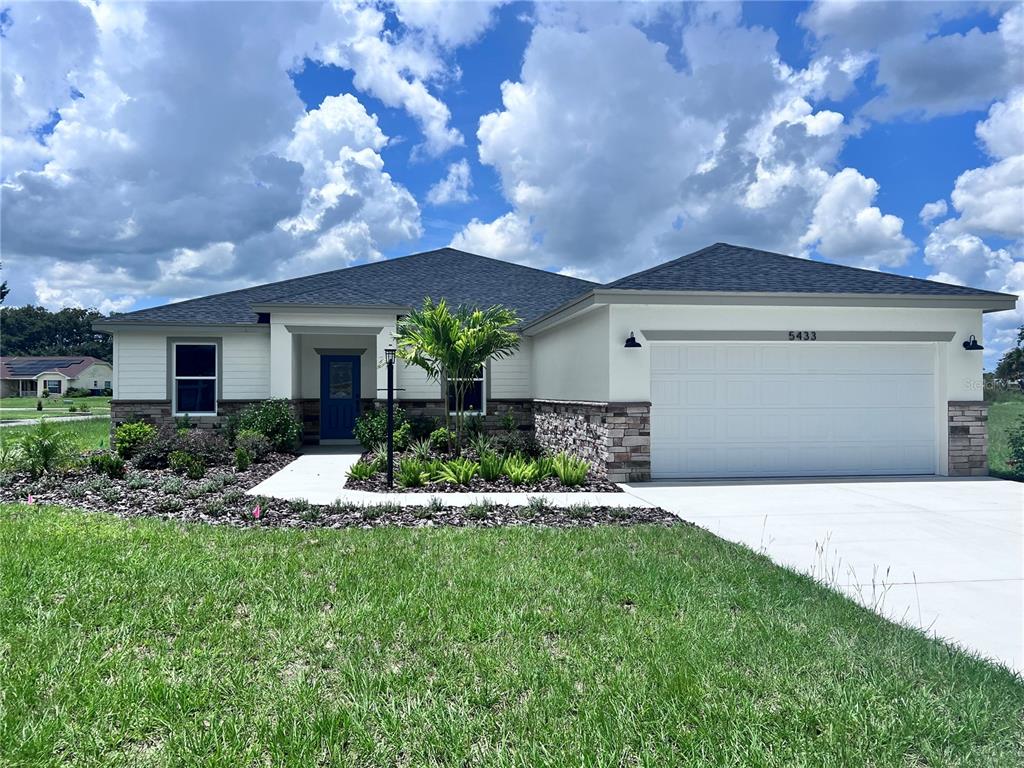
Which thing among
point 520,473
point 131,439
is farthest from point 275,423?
point 520,473

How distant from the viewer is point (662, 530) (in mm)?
6410

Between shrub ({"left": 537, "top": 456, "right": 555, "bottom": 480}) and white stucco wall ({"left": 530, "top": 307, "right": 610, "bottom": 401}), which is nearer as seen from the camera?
shrub ({"left": 537, "top": 456, "right": 555, "bottom": 480})

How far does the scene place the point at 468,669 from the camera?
10.6ft

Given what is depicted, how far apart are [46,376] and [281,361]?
220 ft

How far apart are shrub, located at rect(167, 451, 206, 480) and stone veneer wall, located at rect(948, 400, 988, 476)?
1318 centimetres

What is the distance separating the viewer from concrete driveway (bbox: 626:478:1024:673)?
13.9 ft

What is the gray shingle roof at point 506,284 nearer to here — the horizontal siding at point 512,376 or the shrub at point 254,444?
the horizontal siding at point 512,376

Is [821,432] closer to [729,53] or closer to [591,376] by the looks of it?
[591,376]

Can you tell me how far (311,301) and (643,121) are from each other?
8.46 m

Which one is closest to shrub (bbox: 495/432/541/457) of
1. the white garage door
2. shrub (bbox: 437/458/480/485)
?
shrub (bbox: 437/458/480/485)

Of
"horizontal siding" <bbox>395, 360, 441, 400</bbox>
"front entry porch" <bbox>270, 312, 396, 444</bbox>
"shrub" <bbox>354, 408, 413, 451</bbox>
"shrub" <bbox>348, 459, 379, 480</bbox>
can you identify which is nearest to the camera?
"shrub" <bbox>348, 459, 379, 480</bbox>

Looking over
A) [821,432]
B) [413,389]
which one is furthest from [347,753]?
[413,389]

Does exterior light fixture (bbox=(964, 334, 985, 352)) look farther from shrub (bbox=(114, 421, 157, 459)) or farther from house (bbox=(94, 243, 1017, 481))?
shrub (bbox=(114, 421, 157, 459))

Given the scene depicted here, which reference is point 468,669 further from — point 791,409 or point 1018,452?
point 1018,452
